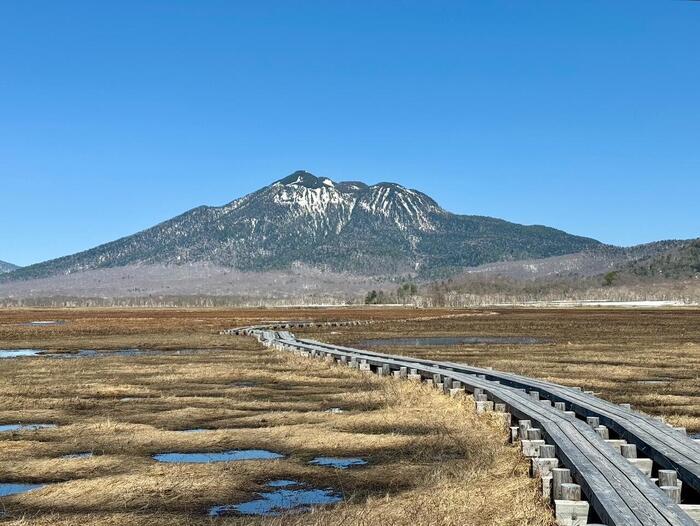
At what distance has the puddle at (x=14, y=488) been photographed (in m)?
13.1

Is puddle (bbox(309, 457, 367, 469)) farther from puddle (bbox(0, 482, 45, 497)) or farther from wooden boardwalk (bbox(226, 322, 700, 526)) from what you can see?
puddle (bbox(0, 482, 45, 497))

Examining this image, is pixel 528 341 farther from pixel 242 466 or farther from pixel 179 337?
pixel 242 466

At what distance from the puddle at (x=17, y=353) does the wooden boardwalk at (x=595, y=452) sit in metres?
29.5

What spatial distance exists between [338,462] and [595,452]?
4.96 metres

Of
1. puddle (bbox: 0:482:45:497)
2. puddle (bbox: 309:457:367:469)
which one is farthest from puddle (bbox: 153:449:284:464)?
puddle (bbox: 0:482:45:497)

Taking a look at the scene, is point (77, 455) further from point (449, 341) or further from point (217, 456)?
point (449, 341)

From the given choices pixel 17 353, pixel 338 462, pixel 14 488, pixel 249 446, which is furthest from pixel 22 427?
pixel 17 353

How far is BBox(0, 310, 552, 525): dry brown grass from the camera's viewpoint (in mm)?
11641

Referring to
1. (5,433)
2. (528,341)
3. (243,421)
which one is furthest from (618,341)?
(5,433)

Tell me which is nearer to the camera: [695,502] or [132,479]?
[695,502]

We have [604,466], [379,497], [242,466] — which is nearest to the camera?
[604,466]

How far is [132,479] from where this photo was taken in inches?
537

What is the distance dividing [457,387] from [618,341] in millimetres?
32834

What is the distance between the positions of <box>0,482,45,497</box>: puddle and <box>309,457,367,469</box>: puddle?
4756 mm
